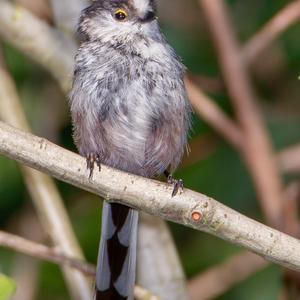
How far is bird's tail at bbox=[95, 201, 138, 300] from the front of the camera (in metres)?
3.58

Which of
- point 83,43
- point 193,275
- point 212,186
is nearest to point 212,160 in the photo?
point 212,186

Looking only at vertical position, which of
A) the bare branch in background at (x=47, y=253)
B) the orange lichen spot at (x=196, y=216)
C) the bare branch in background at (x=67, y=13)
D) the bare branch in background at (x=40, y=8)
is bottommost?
the bare branch in background at (x=47, y=253)

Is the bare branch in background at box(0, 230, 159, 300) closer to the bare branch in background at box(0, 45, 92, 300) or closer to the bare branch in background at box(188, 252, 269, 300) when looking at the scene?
the bare branch in background at box(0, 45, 92, 300)

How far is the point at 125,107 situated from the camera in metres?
3.72

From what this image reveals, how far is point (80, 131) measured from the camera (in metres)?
3.79

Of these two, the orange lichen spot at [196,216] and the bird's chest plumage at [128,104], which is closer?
the orange lichen spot at [196,216]

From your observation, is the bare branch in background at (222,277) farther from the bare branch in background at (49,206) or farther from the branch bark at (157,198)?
the branch bark at (157,198)

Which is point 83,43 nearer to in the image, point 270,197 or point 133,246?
point 133,246

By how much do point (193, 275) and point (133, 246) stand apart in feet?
4.77

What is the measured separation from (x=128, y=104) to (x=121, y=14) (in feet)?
1.38

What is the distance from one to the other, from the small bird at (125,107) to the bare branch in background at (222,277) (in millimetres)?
1081

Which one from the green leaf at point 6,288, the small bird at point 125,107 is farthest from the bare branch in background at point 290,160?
the green leaf at point 6,288

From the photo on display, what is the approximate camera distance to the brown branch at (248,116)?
4.62 m

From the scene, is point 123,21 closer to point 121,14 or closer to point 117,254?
point 121,14
